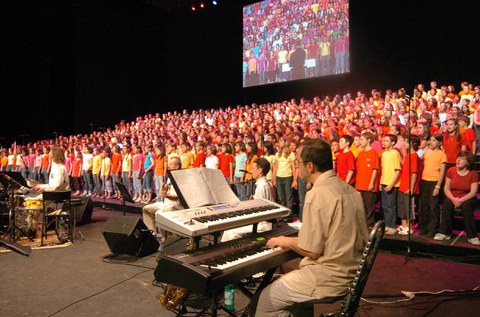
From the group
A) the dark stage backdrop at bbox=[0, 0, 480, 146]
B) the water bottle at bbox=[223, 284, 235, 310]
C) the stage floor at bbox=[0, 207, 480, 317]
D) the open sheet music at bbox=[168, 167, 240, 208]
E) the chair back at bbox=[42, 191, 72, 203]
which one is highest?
the dark stage backdrop at bbox=[0, 0, 480, 146]

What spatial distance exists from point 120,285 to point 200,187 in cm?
182

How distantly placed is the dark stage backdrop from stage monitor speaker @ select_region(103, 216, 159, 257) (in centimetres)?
1308

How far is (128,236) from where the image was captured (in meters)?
5.26

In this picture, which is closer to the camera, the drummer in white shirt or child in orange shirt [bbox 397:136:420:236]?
child in orange shirt [bbox 397:136:420:236]

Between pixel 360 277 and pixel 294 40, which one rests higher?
pixel 294 40

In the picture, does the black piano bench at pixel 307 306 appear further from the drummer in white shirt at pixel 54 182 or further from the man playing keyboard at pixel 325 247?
the drummer in white shirt at pixel 54 182

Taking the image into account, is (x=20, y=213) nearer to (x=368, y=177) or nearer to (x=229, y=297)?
(x=229, y=297)

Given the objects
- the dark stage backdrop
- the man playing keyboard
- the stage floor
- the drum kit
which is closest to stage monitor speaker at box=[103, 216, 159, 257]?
the stage floor

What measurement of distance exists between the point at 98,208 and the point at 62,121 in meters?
13.1

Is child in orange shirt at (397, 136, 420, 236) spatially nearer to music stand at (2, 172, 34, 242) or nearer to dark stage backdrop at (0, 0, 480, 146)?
music stand at (2, 172, 34, 242)

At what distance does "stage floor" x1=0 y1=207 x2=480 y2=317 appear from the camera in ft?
12.0

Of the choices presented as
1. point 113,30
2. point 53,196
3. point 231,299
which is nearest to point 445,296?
point 231,299

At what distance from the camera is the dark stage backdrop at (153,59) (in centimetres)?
1475

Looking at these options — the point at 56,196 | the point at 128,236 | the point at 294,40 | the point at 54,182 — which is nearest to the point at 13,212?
the point at 54,182
